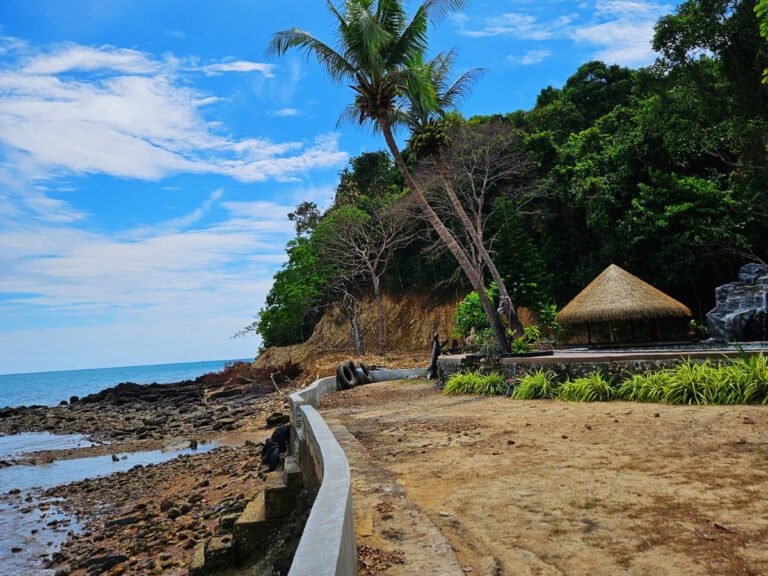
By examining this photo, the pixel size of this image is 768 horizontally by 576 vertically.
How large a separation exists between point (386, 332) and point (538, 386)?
72.6 feet

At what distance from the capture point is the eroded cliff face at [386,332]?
2930 cm

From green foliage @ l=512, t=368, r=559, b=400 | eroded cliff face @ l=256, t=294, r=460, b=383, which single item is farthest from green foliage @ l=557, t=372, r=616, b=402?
eroded cliff face @ l=256, t=294, r=460, b=383

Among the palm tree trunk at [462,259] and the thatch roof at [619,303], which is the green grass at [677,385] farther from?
the thatch roof at [619,303]

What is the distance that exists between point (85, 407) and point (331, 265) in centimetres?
1859

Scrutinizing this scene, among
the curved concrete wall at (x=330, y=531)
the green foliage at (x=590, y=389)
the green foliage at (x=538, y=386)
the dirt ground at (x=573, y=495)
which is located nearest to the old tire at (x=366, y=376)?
the green foliage at (x=538, y=386)

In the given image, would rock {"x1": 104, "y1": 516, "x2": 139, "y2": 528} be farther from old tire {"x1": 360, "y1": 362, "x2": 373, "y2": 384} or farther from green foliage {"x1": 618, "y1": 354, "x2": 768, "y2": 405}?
old tire {"x1": 360, "y1": 362, "x2": 373, "y2": 384}

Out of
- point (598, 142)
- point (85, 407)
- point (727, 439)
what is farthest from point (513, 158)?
point (85, 407)

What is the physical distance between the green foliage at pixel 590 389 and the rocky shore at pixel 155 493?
5867mm

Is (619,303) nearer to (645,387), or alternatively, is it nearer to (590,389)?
(590,389)

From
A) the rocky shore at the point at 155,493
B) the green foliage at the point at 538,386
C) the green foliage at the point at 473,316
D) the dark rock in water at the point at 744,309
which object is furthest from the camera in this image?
the green foliage at the point at 473,316

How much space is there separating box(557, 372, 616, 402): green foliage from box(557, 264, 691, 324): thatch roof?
810 centimetres

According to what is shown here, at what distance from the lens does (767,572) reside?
8.81 feet

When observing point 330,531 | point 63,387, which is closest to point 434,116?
point 330,531

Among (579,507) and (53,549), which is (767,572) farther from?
(53,549)
